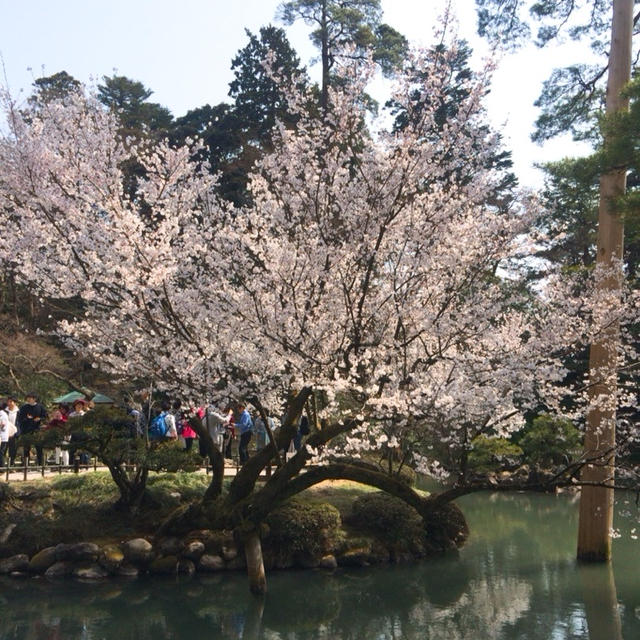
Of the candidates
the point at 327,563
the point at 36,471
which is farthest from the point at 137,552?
the point at 36,471

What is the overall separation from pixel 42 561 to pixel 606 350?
25.6 ft

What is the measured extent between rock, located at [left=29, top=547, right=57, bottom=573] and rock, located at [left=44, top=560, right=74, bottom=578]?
0.22 feet

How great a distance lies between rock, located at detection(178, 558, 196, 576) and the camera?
9320mm

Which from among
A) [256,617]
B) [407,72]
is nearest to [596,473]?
[256,617]

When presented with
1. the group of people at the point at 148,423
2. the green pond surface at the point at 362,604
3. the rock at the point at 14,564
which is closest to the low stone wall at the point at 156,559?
the rock at the point at 14,564

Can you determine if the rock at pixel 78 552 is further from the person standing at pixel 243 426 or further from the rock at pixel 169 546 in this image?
the person standing at pixel 243 426

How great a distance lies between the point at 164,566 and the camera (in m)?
9.28

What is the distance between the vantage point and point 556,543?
12000 millimetres

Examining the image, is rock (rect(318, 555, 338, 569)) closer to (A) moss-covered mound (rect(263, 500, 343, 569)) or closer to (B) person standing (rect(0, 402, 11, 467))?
(A) moss-covered mound (rect(263, 500, 343, 569))

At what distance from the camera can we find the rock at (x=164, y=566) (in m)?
9.28

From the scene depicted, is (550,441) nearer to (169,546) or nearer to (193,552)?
(193,552)

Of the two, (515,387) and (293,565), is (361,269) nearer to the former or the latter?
(515,387)

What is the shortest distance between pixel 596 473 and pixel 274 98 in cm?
1775

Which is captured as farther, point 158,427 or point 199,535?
point 158,427
